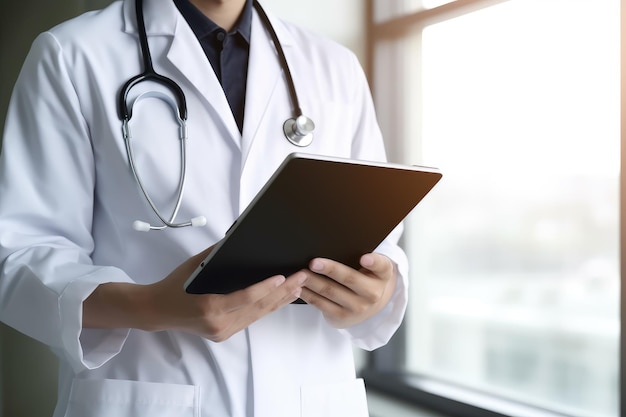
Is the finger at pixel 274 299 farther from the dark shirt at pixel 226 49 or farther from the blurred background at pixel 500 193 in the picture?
the blurred background at pixel 500 193

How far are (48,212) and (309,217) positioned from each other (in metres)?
0.41

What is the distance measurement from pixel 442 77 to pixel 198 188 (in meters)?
1.17

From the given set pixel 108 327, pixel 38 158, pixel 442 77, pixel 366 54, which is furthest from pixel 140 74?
pixel 366 54

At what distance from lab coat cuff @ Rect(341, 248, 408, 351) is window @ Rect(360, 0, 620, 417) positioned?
26.5 inches

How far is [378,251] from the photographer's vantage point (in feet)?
3.37

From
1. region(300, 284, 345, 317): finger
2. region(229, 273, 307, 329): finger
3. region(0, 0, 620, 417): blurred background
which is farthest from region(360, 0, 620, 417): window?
region(229, 273, 307, 329): finger

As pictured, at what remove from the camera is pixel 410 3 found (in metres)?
1.98

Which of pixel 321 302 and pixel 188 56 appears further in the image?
pixel 188 56

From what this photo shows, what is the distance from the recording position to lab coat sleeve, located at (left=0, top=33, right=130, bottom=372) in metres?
0.83

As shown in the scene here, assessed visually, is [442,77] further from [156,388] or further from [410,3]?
[156,388]

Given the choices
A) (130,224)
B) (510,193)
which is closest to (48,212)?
(130,224)

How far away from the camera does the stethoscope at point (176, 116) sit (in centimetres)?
87

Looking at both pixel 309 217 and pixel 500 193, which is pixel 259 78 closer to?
pixel 309 217

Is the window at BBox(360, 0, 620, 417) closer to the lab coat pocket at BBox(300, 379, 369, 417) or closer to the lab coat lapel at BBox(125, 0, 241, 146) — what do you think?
the lab coat pocket at BBox(300, 379, 369, 417)
